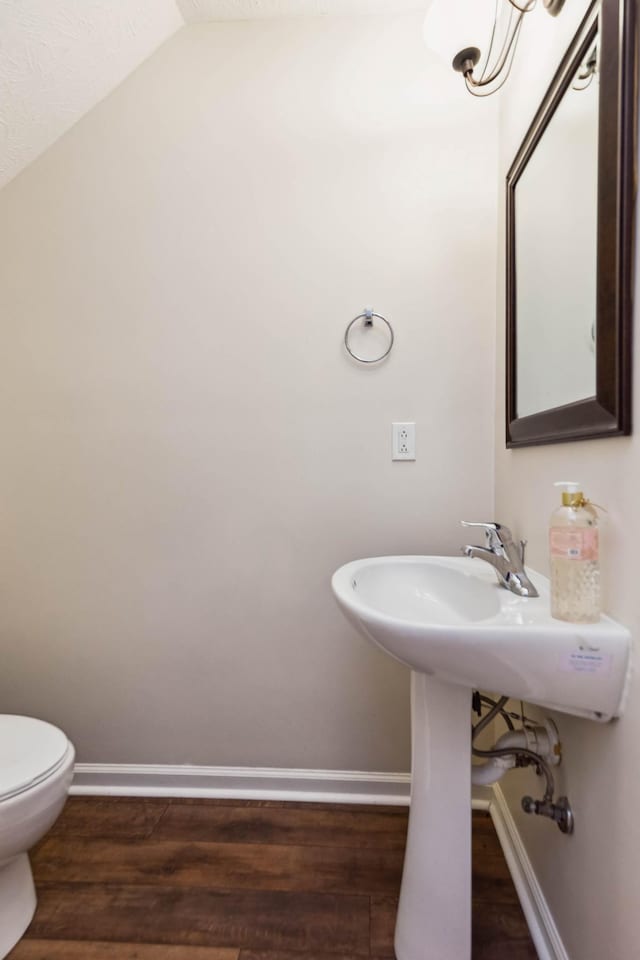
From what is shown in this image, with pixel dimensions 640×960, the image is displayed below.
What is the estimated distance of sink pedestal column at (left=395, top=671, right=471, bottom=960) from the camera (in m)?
0.94

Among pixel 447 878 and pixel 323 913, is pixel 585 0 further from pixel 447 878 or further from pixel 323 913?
pixel 323 913

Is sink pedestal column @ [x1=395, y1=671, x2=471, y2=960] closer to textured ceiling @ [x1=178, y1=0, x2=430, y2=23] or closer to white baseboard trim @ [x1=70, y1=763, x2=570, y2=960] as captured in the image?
white baseboard trim @ [x1=70, y1=763, x2=570, y2=960]

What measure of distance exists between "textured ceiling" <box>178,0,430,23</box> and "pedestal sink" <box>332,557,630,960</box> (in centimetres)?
163

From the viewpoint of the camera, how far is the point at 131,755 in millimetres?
1528

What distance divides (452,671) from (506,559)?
338 millimetres

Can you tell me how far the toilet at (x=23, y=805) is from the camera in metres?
0.99

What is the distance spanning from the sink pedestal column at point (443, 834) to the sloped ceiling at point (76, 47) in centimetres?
190

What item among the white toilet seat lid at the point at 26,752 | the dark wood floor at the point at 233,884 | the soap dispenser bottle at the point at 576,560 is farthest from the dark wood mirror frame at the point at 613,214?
the white toilet seat lid at the point at 26,752

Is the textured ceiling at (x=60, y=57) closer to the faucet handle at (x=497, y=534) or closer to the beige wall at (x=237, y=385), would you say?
the beige wall at (x=237, y=385)

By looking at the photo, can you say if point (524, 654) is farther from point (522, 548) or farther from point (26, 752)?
point (26, 752)

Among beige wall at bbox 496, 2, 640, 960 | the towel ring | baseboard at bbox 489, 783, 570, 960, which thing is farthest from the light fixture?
baseboard at bbox 489, 783, 570, 960

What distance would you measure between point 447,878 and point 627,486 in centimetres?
87

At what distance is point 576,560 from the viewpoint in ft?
2.50

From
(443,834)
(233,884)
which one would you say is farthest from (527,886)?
(233,884)
